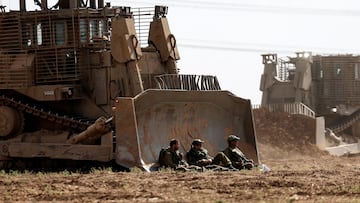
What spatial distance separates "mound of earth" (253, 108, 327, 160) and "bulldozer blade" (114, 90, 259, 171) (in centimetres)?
1139

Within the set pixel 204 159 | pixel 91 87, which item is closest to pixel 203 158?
pixel 204 159

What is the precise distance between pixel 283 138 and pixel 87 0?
42.5ft

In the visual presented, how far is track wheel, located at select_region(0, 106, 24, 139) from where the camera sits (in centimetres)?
2373

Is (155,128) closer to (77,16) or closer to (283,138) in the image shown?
(77,16)

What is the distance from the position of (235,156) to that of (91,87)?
14.0 ft

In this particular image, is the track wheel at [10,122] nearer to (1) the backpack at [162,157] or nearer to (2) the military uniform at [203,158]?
(1) the backpack at [162,157]

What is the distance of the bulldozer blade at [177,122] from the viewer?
2123 cm

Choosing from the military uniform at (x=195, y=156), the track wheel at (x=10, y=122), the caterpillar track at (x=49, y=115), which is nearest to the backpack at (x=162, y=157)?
the military uniform at (x=195, y=156)

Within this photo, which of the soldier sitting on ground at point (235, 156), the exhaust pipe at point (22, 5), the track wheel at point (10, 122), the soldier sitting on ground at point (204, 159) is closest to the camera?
the soldier sitting on ground at point (204, 159)

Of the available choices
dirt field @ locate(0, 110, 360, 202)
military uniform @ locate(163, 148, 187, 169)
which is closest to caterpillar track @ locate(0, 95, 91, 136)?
military uniform @ locate(163, 148, 187, 169)

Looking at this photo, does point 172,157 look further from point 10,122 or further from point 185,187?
point 185,187

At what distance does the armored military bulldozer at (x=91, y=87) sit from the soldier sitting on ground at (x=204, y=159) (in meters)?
0.83

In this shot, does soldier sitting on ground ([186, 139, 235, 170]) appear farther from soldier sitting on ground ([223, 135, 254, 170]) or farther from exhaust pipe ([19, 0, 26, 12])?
exhaust pipe ([19, 0, 26, 12])

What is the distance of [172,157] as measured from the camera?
21203mm
